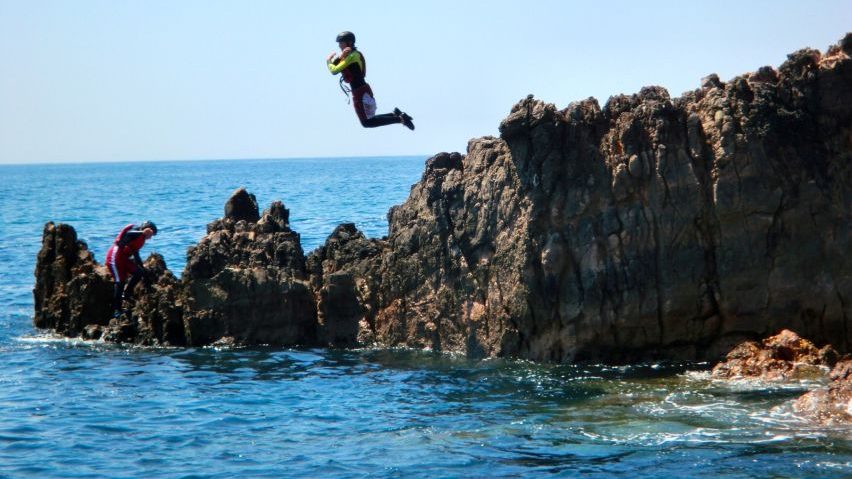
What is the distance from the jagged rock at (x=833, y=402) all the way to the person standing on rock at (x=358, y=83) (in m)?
7.94

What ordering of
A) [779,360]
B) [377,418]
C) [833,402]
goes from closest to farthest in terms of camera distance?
[833,402], [377,418], [779,360]

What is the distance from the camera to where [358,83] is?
19422 mm

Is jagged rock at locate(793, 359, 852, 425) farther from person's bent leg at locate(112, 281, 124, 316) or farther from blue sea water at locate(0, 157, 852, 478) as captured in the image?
person's bent leg at locate(112, 281, 124, 316)

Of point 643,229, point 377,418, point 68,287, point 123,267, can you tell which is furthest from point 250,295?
point 643,229

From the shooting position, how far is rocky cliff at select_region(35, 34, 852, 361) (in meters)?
18.6

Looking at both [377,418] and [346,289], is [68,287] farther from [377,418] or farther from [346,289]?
[377,418]

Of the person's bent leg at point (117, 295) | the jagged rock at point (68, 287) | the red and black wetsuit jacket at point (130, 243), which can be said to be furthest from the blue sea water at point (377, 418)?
the red and black wetsuit jacket at point (130, 243)

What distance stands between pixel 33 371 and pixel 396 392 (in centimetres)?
703

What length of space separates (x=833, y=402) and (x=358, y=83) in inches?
364

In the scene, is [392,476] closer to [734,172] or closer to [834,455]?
[834,455]

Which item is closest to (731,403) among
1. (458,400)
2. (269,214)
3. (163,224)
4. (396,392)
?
(458,400)

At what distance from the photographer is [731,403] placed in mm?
16234

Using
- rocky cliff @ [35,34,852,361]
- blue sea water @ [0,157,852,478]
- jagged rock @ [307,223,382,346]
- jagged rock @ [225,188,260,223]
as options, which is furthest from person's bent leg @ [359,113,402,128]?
jagged rock @ [225,188,260,223]

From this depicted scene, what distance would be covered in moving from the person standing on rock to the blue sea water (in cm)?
435
